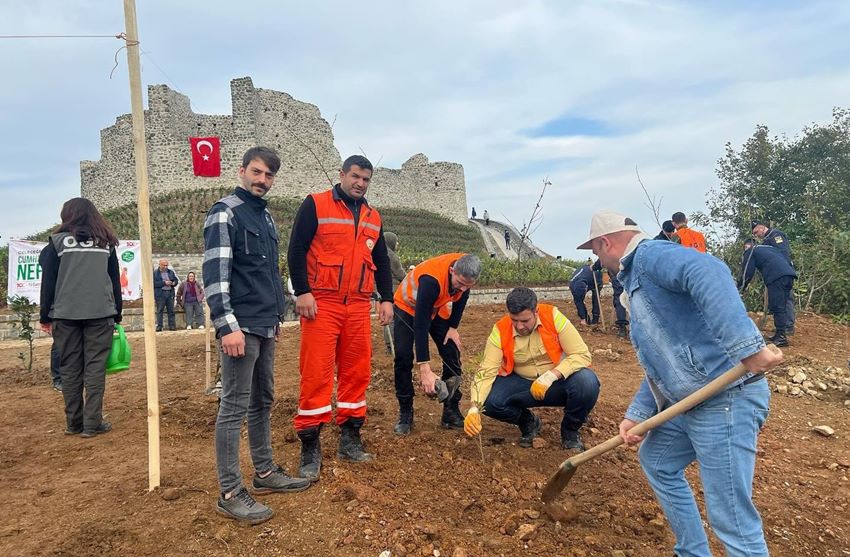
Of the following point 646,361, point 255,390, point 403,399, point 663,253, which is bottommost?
point 403,399

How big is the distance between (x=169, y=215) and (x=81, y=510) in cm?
2579

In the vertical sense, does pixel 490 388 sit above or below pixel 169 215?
below

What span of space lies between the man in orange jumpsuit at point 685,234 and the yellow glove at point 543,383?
13.9 ft

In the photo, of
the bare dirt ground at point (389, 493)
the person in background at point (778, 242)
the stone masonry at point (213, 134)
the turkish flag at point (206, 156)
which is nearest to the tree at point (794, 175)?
the person in background at point (778, 242)

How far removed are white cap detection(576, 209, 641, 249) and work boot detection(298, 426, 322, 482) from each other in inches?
78.4

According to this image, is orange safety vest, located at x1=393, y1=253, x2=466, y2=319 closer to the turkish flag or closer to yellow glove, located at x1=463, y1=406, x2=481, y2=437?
yellow glove, located at x1=463, y1=406, x2=481, y2=437

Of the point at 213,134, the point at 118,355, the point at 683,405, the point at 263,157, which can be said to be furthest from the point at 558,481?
the point at 213,134

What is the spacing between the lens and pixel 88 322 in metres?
4.31

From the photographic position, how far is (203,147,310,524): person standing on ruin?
2.66 metres

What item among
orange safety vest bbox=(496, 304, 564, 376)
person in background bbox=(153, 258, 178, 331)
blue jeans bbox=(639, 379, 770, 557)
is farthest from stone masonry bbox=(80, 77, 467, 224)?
blue jeans bbox=(639, 379, 770, 557)

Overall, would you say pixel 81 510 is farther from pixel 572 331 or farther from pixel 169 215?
pixel 169 215

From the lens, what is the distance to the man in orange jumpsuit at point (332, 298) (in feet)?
10.4

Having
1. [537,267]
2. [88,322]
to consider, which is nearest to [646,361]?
[88,322]

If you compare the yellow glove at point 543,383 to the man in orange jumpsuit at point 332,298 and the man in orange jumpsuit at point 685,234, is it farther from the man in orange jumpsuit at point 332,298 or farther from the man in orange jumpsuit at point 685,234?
the man in orange jumpsuit at point 685,234
